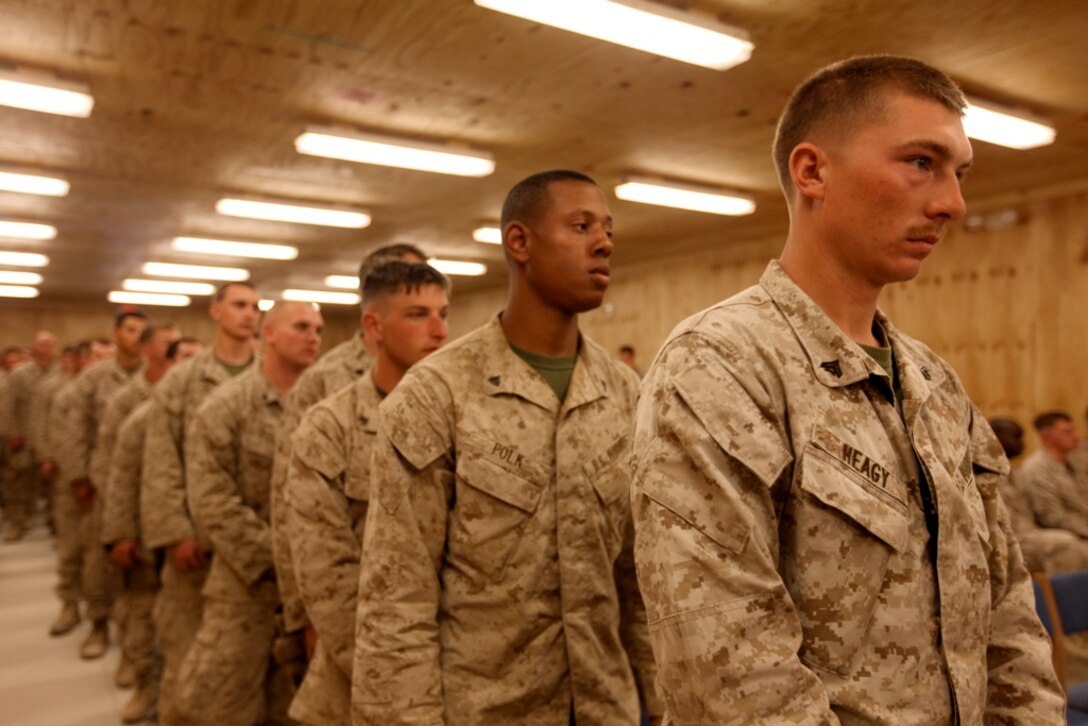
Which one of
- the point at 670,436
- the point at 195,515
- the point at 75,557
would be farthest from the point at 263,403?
the point at 75,557

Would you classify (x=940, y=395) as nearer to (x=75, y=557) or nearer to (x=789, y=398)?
(x=789, y=398)

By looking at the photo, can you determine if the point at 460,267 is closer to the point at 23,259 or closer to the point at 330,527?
the point at 23,259

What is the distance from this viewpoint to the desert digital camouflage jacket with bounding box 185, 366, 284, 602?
9.17ft

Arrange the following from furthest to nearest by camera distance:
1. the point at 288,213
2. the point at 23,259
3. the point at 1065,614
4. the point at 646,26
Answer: the point at 23,259 → the point at 288,213 → the point at 646,26 → the point at 1065,614

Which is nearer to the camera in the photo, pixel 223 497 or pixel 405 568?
pixel 405 568

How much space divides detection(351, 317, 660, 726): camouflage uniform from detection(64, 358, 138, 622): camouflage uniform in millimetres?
3642

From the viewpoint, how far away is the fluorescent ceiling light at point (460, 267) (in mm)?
9797

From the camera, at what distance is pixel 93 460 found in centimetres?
460

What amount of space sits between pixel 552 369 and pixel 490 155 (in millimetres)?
3656

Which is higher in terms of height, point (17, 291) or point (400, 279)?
point (17, 291)

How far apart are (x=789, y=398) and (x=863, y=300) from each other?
0.24 m

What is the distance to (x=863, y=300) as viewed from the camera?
3.65ft

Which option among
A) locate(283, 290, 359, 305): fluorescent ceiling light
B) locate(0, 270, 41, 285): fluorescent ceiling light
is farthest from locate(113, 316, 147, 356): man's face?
locate(283, 290, 359, 305): fluorescent ceiling light

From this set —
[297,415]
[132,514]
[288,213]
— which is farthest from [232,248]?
[297,415]
